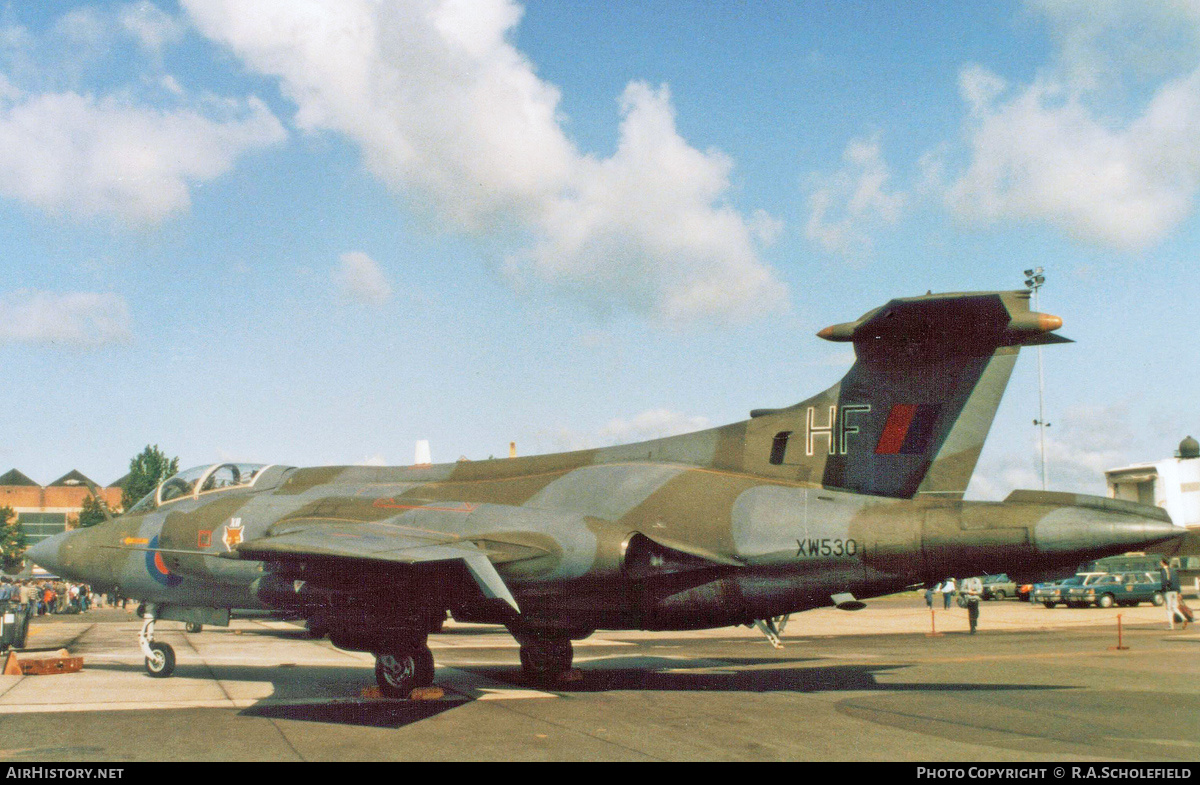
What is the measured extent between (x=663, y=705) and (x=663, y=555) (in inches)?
75.6

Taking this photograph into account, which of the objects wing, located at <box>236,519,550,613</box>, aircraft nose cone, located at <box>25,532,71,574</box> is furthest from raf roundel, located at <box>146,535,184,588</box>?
wing, located at <box>236,519,550,613</box>

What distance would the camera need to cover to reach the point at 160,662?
14367 mm

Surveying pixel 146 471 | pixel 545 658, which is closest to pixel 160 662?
pixel 545 658

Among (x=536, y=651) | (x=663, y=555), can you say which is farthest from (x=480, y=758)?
(x=536, y=651)

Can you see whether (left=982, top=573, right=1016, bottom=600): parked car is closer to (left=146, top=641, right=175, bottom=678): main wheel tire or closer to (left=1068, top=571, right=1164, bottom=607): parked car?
(left=1068, top=571, right=1164, bottom=607): parked car

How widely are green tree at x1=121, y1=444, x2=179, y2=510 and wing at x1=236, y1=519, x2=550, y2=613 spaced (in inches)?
2073

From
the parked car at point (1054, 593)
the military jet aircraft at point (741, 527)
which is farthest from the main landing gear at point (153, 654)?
the parked car at point (1054, 593)

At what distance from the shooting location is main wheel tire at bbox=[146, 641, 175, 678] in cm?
1431

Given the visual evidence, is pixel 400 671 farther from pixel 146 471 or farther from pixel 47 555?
pixel 146 471

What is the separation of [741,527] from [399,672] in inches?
200

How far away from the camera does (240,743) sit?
8.70m

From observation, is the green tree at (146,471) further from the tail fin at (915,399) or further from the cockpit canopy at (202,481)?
the tail fin at (915,399)

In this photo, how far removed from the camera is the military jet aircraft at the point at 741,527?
1091cm
